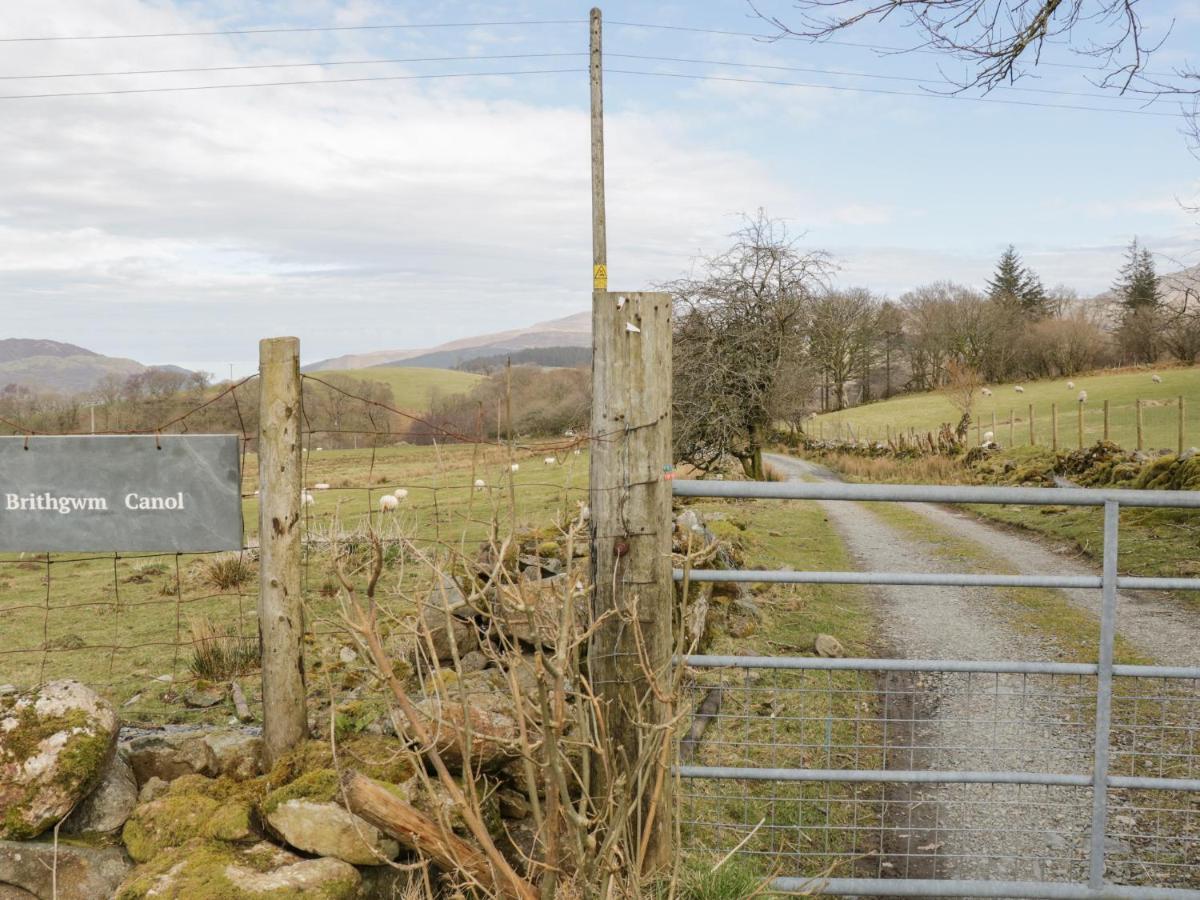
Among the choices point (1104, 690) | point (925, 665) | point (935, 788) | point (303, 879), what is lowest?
point (935, 788)

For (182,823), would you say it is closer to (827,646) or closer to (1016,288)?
(827,646)

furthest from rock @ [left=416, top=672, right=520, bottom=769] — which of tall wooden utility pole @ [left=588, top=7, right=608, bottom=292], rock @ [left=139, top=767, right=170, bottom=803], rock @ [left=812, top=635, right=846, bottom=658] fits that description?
tall wooden utility pole @ [left=588, top=7, right=608, bottom=292]

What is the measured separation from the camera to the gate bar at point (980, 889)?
12.2 ft

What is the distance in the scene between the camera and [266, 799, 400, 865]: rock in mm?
3551

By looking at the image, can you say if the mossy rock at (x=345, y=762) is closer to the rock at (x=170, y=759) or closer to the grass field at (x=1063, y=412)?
the rock at (x=170, y=759)

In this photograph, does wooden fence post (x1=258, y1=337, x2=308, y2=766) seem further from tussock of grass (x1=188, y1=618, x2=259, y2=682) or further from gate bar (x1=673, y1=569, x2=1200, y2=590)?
tussock of grass (x1=188, y1=618, x2=259, y2=682)

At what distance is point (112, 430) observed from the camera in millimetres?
4387

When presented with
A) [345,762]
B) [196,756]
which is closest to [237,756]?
[196,756]

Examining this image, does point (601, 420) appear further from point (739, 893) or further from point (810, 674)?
point (810, 674)

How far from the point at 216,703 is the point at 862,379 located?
67030 millimetres

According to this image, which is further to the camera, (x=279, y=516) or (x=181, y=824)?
(x=279, y=516)

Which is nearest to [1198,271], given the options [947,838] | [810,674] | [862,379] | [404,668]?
[810,674]

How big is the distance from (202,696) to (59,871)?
8.03 feet

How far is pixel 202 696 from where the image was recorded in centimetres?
598
